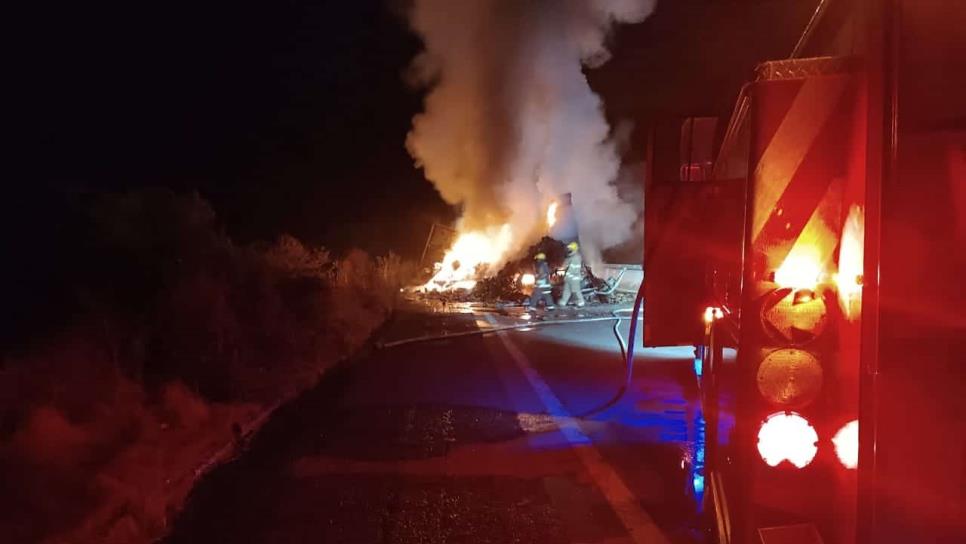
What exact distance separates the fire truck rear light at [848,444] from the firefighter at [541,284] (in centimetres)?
2522

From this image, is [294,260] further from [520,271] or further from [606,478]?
[606,478]

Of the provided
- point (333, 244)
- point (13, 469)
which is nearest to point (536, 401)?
point (13, 469)

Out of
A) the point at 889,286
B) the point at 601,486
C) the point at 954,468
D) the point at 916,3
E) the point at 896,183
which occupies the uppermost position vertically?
the point at 916,3

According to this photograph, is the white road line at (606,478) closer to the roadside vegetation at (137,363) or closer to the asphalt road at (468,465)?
the asphalt road at (468,465)

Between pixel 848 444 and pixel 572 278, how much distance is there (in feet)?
86.9

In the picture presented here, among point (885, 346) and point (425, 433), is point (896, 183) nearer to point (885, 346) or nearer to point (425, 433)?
point (885, 346)

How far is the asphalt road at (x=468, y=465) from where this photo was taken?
5.13 meters

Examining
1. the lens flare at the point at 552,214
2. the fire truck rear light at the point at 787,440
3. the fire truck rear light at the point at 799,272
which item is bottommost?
the fire truck rear light at the point at 787,440

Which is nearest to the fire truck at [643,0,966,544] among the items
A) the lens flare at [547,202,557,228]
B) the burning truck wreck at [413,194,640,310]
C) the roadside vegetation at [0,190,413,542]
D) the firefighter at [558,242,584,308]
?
the roadside vegetation at [0,190,413,542]

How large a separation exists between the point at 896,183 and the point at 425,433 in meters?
6.35

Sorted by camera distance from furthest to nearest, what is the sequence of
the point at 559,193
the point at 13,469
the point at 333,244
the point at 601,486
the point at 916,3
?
1. the point at 333,244
2. the point at 559,193
3. the point at 601,486
4. the point at 13,469
5. the point at 916,3

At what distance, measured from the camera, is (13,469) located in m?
5.38

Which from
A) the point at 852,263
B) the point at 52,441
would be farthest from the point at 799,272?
the point at 52,441

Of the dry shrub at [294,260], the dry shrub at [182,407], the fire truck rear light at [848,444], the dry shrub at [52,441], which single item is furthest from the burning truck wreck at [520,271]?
the fire truck rear light at [848,444]
